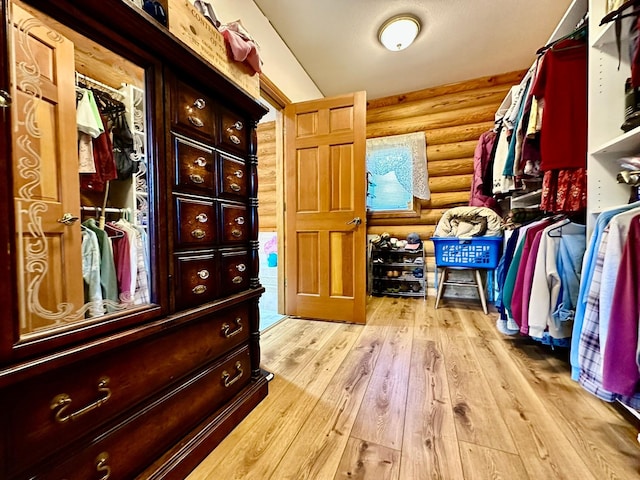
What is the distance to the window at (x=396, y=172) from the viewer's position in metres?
3.28

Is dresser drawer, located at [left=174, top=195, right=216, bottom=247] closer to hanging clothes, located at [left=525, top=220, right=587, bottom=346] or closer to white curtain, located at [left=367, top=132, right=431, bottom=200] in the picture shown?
hanging clothes, located at [left=525, top=220, right=587, bottom=346]

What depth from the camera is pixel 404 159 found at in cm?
336

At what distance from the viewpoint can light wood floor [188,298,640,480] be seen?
881 mm

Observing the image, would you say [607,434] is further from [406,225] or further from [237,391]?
[406,225]

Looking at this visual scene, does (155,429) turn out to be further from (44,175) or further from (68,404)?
(44,175)

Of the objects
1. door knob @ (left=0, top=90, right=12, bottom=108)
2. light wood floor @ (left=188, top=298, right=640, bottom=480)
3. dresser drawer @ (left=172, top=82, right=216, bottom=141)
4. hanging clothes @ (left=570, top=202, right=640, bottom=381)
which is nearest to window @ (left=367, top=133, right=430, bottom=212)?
light wood floor @ (left=188, top=298, right=640, bottom=480)

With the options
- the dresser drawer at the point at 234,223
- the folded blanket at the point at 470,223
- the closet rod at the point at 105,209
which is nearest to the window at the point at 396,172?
the folded blanket at the point at 470,223

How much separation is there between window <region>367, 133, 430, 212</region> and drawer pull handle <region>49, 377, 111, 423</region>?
3.22 meters

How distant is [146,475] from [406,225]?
10.7ft

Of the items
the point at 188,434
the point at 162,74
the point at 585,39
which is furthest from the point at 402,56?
the point at 188,434

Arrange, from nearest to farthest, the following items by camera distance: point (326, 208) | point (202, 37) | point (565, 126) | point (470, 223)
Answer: point (202, 37)
point (565, 126)
point (326, 208)
point (470, 223)

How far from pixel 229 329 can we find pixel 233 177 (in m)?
0.66

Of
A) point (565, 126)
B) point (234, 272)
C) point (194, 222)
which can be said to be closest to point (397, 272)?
point (565, 126)

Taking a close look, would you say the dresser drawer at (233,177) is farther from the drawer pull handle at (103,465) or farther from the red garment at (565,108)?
the red garment at (565,108)
